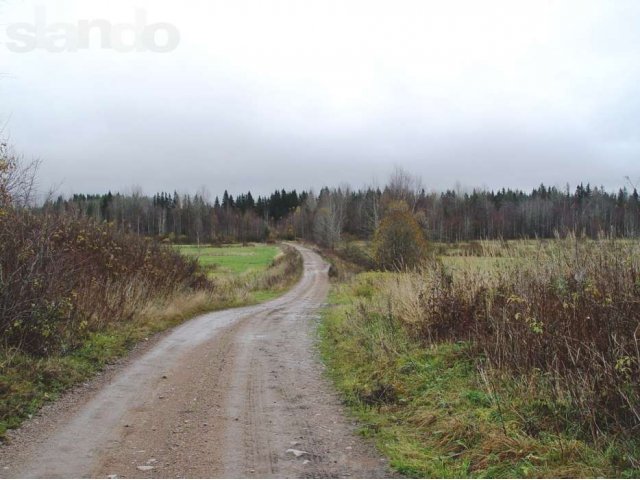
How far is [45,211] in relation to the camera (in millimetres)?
14789

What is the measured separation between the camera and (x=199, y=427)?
6.32 m

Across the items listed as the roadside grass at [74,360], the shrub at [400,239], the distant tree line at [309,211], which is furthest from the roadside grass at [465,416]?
the distant tree line at [309,211]

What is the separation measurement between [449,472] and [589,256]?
15.0ft

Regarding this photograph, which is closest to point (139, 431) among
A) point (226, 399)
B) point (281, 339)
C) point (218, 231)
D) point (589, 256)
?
point (226, 399)

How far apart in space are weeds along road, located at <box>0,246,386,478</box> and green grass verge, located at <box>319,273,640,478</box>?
41cm

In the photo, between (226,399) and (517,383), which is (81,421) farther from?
(517,383)

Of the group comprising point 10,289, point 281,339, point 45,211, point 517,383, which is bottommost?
point 281,339

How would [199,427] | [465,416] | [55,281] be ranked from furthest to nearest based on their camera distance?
[55,281] < [199,427] < [465,416]

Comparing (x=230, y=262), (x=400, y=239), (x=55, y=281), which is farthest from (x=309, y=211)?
(x=55, y=281)

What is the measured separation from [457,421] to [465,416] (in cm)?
21

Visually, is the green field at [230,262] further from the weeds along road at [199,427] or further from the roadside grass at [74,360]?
the weeds along road at [199,427]

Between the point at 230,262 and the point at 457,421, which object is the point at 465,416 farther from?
the point at 230,262

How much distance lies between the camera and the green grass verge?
4758 millimetres

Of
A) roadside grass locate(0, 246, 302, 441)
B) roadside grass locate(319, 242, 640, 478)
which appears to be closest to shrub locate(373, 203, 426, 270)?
roadside grass locate(0, 246, 302, 441)
